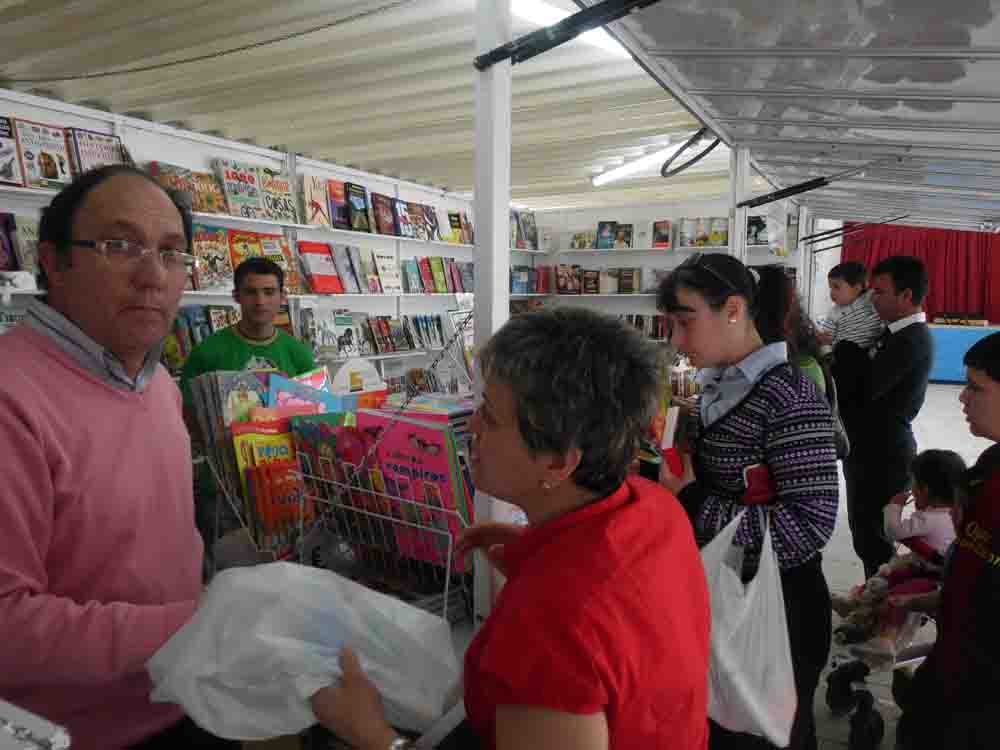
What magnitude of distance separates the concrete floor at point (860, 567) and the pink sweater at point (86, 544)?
231 cm

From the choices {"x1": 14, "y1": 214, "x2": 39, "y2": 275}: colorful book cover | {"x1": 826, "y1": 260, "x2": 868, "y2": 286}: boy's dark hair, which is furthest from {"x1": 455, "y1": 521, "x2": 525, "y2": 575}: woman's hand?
{"x1": 826, "y1": 260, "x2": 868, "y2": 286}: boy's dark hair

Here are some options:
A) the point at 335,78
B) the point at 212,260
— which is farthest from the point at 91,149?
the point at 335,78

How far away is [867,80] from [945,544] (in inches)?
68.2

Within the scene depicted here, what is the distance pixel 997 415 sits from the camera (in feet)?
5.52

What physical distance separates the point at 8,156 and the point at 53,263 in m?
2.92

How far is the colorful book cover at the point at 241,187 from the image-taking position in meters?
4.28

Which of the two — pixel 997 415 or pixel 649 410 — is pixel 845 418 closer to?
pixel 997 415

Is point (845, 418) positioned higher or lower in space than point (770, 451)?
lower

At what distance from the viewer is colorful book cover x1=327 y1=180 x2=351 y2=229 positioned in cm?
504

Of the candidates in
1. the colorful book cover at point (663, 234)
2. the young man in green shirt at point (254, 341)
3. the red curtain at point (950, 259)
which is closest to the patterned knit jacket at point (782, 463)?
the young man in green shirt at point (254, 341)

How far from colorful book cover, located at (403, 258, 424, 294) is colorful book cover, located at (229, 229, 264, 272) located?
5.41ft

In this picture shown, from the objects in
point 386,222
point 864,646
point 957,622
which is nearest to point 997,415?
point 957,622

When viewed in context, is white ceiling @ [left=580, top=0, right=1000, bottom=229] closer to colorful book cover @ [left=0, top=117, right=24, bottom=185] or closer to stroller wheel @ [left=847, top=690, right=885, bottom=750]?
stroller wheel @ [left=847, top=690, right=885, bottom=750]

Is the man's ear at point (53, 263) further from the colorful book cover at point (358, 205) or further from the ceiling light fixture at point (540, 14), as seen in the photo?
the colorful book cover at point (358, 205)
